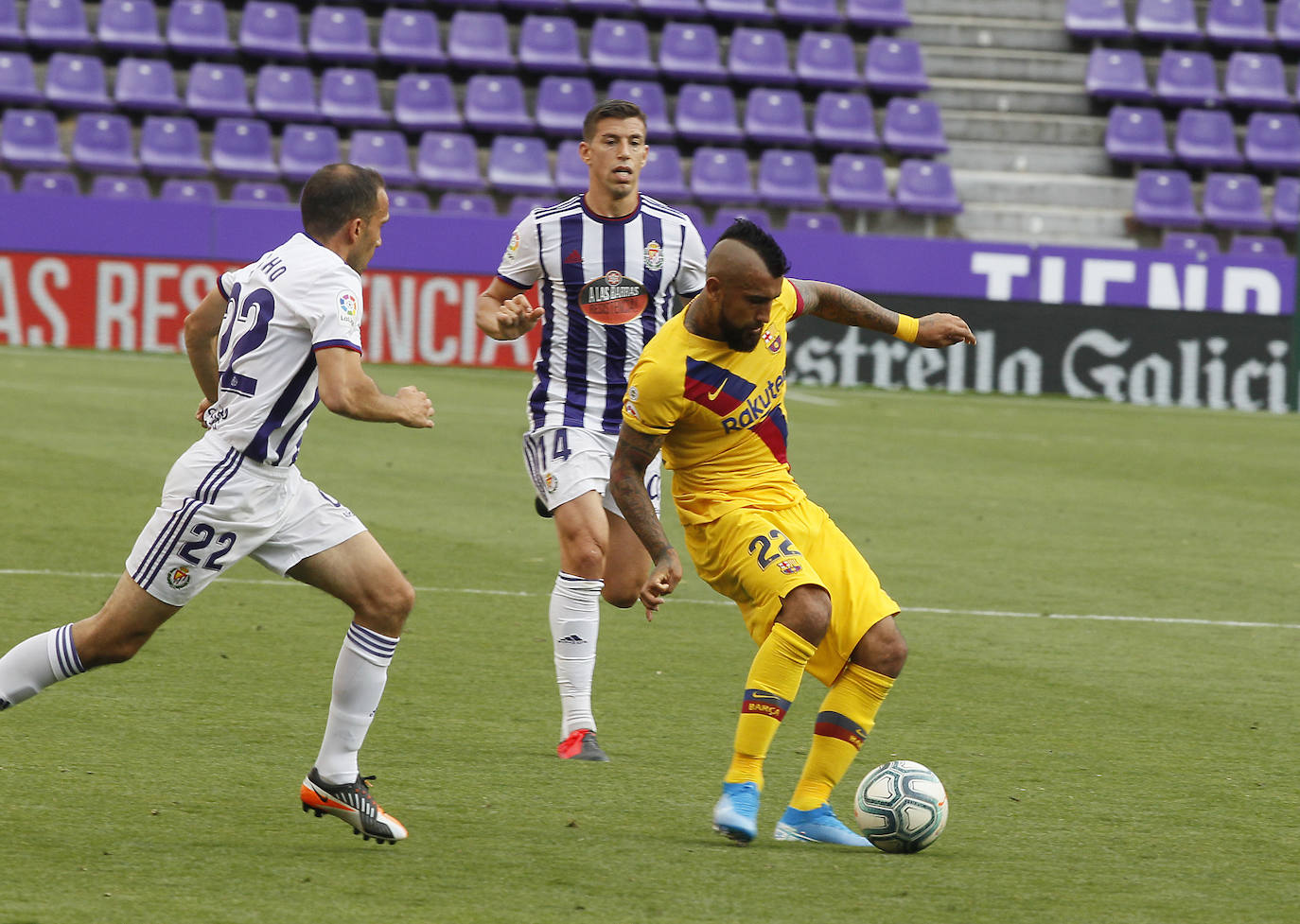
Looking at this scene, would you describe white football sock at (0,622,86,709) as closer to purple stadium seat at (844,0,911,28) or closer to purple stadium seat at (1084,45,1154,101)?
purple stadium seat at (844,0,911,28)

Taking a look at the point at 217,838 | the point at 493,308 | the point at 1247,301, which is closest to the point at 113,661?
the point at 217,838

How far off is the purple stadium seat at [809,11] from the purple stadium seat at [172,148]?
324 inches

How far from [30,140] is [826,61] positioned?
10378mm

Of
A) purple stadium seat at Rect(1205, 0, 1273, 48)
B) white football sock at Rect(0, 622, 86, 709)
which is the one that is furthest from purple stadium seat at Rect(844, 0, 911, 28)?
white football sock at Rect(0, 622, 86, 709)

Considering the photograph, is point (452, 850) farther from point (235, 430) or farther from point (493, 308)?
point (493, 308)

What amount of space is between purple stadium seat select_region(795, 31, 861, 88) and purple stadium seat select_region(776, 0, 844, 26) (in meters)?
0.29

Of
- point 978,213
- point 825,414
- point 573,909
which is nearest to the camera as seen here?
point 573,909

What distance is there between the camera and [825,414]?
56.4 feet

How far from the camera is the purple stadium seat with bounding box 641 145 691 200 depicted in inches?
904

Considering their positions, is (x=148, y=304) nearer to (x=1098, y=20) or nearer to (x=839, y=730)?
(x=1098, y=20)

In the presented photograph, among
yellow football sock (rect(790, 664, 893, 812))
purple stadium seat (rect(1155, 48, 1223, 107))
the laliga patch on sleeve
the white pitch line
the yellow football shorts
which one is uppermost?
purple stadium seat (rect(1155, 48, 1223, 107))

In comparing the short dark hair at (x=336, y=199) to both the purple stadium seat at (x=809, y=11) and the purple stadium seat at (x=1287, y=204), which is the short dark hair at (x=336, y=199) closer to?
the purple stadium seat at (x=809, y=11)

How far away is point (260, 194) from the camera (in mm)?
21906

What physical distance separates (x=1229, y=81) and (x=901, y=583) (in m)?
18.7
